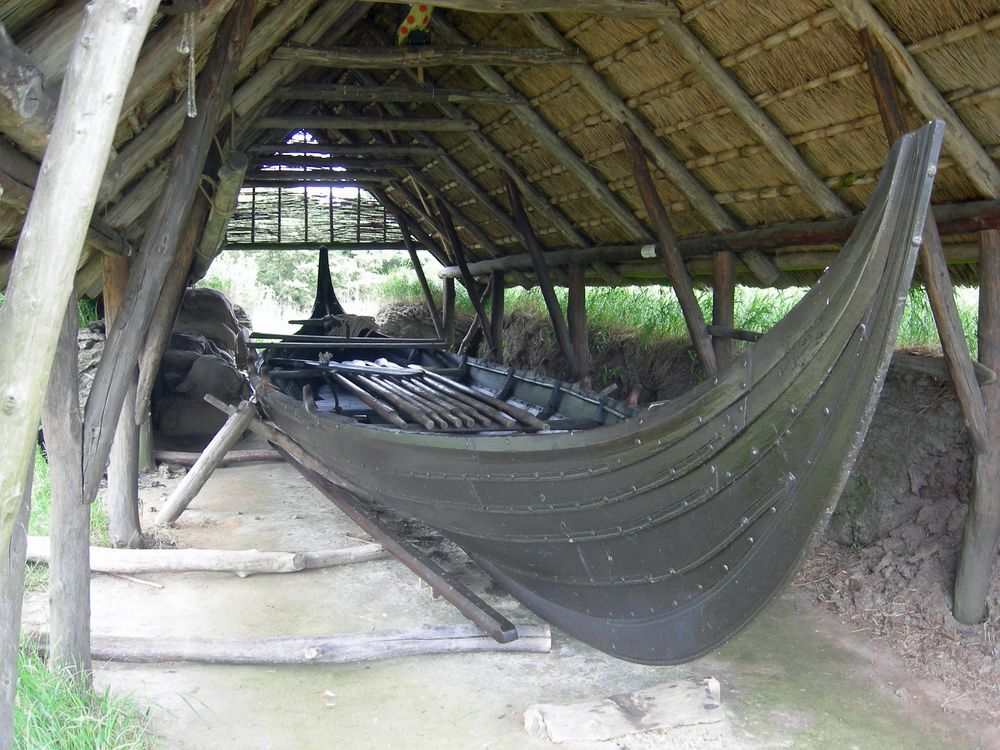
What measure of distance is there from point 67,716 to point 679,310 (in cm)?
567

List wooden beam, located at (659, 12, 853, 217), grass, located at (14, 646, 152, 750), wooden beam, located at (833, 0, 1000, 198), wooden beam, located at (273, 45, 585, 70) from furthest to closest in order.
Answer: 1. wooden beam, located at (273, 45, 585, 70)
2. wooden beam, located at (659, 12, 853, 217)
3. wooden beam, located at (833, 0, 1000, 198)
4. grass, located at (14, 646, 152, 750)

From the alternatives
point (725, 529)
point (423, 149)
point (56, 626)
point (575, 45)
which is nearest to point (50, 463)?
point (56, 626)

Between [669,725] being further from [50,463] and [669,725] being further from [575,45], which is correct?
[575,45]

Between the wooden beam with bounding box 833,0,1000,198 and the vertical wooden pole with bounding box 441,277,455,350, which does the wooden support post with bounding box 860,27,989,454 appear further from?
the vertical wooden pole with bounding box 441,277,455,350

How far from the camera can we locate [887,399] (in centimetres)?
449

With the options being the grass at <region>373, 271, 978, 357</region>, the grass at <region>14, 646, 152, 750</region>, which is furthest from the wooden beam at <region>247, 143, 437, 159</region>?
the grass at <region>14, 646, 152, 750</region>

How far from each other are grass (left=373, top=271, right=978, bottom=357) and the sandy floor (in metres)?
1.92

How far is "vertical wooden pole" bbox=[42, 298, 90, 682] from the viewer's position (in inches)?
112

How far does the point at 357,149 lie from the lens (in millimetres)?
7414

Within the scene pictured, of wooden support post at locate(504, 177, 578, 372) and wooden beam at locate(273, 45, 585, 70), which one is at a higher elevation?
wooden beam at locate(273, 45, 585, 70)

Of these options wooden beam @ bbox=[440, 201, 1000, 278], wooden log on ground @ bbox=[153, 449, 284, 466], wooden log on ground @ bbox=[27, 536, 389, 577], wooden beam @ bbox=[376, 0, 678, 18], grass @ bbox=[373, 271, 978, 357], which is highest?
wooden beam @ bbox=[376, 0, 678, 18]

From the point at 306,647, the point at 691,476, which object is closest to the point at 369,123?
the point at 306,647

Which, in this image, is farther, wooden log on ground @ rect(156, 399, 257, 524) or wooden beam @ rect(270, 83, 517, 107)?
wooden beam @ rect(270, 83, 517, 107)

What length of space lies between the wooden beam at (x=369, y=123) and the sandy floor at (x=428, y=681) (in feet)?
11.1
